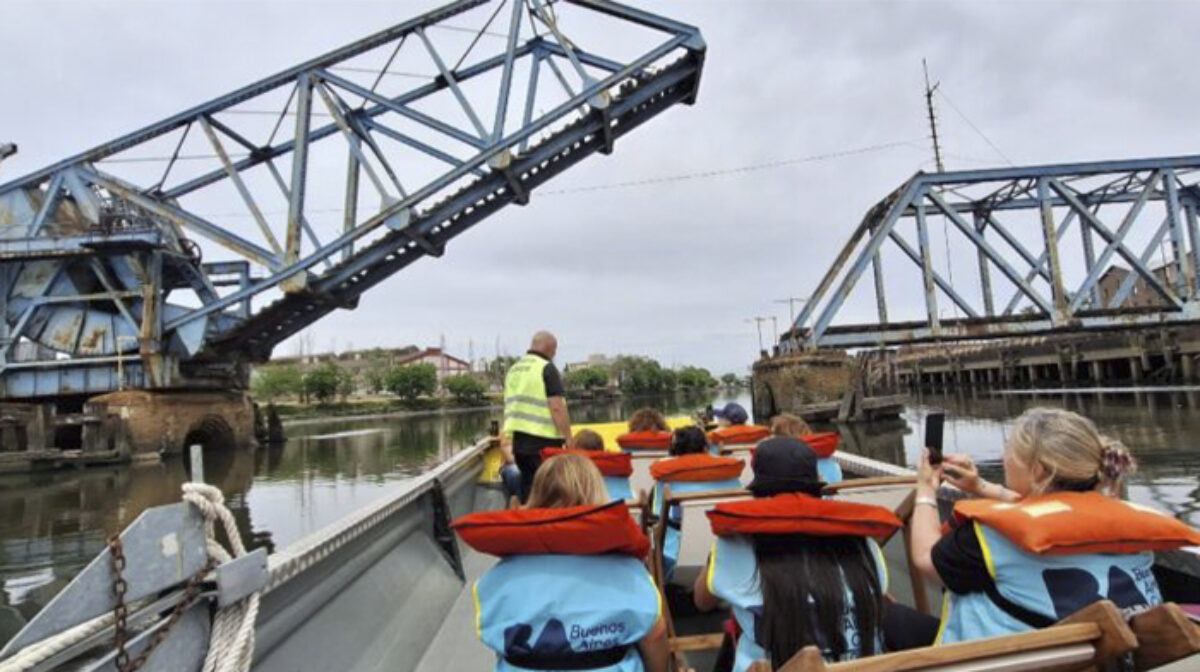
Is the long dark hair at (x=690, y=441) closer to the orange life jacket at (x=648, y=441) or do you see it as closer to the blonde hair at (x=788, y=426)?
the blonde hair at (x=788, y=426)

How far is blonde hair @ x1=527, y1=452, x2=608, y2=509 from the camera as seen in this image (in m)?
1.79

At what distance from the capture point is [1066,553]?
1282mm

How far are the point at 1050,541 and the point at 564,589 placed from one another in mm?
1021

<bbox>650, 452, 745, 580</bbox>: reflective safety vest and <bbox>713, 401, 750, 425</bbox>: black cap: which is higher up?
<bbox>713, 401, 750, 425</bbox>: black cap

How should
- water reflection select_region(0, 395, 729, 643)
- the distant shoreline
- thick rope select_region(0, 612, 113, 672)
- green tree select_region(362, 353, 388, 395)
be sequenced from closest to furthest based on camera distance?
thick rope select_region(0, 612, 113, 672), water reflection select_region(0, 395, 729, 643), the distant shoreline, green tree select_region(362, 353, 388, 395)

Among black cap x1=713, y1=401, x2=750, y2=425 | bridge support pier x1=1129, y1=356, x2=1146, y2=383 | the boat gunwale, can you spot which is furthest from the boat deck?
bridge support pier x1=1129, y1=356, x2=1146, y2=383

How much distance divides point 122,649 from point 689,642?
60.5 inches

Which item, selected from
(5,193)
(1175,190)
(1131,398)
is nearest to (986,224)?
(1175,190)

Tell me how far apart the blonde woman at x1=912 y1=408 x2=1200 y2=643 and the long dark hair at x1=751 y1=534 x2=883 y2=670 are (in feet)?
0.55

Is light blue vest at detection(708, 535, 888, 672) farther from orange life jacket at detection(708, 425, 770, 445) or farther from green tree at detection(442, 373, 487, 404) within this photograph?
green tree at detection(442, 373, 487, 404)

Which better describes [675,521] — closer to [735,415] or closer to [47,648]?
[47,648]

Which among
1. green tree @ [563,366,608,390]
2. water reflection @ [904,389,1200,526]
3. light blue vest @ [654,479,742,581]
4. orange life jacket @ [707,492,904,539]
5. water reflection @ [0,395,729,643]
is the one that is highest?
green tree @ [563,366,608,390]

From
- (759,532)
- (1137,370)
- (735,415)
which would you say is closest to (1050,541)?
(759,532)

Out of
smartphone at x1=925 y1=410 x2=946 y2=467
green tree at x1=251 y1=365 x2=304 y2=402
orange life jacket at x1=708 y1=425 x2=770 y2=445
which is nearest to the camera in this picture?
smartphone at x1=925 y1=410 x2=946 y2=467
